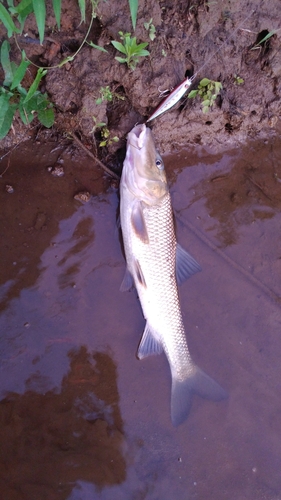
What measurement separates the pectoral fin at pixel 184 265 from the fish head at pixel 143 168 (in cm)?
54

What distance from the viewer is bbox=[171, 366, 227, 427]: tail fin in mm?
3309

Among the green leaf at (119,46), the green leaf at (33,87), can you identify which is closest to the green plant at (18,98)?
the green leaf at (33,87)

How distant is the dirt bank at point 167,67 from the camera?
2980 millimetres

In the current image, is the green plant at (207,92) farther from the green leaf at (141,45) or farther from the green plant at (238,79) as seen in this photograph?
the green leaf at (141,45)

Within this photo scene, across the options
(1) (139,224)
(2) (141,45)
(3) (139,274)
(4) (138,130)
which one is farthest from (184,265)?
(2) (141,45)

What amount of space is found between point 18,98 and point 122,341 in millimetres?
2202

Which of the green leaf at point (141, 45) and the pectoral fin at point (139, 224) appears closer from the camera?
the green leaf at point (141, 45)

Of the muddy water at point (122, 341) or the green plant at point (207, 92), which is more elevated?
the green plant at point (207, 92)

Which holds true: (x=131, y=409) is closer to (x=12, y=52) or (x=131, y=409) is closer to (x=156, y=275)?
(x=156, y=275)

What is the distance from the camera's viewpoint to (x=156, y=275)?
3199 millimetres

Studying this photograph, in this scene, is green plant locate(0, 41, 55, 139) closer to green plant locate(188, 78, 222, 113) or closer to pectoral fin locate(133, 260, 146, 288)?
green plant locate(188, 78, 222, 113)

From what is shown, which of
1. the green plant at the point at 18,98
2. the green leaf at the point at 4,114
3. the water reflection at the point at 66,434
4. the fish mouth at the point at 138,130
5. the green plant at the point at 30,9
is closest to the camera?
the green plant at the point at 30,9

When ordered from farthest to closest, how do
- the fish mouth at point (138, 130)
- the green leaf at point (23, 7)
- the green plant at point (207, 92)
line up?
the green plant at point (207, 92) → the fish mouth at point (138, 130) → the green leaf at point (23, 7)

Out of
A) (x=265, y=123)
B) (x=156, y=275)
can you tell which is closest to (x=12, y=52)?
(x=156, y=275)
